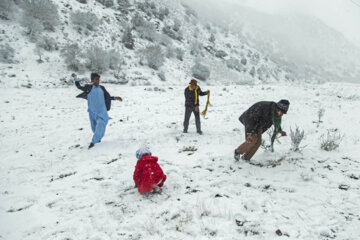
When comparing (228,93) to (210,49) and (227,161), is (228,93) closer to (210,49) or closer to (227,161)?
(227,161)

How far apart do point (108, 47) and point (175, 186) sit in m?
19.7

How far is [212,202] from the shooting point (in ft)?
10.7

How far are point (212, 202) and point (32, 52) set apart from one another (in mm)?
18110

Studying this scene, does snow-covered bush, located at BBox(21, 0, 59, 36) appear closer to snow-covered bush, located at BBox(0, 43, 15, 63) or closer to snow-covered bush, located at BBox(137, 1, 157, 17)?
snow-covered bush, located at BBox(0, 43, 15, 63)

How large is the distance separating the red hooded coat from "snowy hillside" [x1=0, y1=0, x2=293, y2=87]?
41.7 ft

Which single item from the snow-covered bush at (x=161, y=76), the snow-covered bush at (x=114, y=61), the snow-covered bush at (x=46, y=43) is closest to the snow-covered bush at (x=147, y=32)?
the snow-covered bush at (x=161, y=76)

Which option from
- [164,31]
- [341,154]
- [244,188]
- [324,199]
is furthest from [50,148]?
[164,31]

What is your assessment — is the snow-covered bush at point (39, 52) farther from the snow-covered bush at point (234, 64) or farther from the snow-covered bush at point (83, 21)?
the snow-covered bush at point (234, 64)

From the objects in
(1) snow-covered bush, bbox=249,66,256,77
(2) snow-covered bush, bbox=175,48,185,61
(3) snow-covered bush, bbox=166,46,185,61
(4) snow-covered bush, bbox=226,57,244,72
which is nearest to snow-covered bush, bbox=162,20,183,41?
(3) snow-covered bush, bbox=166,46,185,61

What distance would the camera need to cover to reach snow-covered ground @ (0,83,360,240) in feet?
9.06

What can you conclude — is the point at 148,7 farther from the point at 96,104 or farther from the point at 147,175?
the point at 147,175

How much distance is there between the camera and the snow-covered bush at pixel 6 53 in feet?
45.5

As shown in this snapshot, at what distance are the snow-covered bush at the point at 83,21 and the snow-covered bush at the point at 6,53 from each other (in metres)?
6.98

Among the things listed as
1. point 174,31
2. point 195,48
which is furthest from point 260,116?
point 174,31
